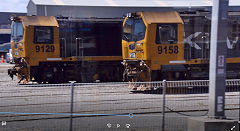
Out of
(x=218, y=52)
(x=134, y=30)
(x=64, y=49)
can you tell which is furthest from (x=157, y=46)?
(x=218, y=52)

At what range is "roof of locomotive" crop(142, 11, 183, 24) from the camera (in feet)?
44.5

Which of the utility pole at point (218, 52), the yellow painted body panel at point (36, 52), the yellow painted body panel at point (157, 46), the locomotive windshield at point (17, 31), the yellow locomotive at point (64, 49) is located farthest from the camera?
the locomotive windshield at point (17, 31)

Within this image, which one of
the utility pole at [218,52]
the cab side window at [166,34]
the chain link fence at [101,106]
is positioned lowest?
the chain link fence at [101,106]

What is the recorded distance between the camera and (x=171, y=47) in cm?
1367

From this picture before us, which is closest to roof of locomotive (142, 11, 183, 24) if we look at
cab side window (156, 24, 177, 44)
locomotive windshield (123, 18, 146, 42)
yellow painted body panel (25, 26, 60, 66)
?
cab side window (156, 24, 177, 44)

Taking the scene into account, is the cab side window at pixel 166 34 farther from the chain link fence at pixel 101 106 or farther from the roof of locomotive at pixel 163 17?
the chain link fence at pixel 101 106

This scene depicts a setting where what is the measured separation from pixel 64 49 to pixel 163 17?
569 centimetres

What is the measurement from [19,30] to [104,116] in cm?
1044

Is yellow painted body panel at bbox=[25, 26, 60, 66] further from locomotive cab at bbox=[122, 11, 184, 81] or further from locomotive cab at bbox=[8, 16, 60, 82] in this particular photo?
locomotive cab at bbox=[122, 11, 184, 81]

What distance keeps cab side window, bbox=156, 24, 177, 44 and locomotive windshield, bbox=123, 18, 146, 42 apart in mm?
635

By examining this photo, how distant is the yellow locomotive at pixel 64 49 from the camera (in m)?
16.3

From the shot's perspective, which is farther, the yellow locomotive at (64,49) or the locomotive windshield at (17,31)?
the locomotive windshield at (17,31)

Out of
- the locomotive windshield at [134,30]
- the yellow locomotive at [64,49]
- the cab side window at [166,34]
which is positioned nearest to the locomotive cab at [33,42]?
the yellow locomotive at [64,49]

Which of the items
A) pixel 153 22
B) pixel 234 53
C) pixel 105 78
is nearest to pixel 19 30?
pixel 105 78
